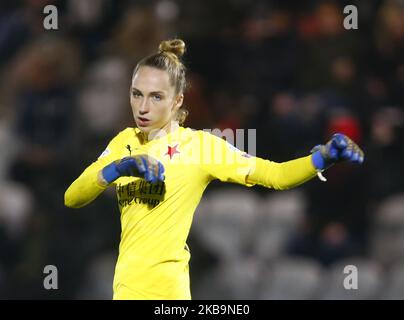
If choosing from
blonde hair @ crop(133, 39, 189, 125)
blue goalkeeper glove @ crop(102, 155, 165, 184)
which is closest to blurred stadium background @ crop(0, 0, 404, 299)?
blonde hair @ crop(133, 39, 189, 125)

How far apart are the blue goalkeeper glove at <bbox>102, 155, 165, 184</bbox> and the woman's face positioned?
270mm

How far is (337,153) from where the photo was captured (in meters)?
3.30

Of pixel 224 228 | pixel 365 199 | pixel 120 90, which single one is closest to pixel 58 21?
pixel 120 90

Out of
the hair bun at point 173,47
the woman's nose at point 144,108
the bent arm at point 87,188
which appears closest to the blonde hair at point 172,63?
the hair bun at point 173,47

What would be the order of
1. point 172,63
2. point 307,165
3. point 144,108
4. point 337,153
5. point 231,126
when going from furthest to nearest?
point 231,126 → point 172,63 → point 144,108 → point 307,165 → point 337,153

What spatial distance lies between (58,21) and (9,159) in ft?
3.94

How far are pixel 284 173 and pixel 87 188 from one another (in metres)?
0.80

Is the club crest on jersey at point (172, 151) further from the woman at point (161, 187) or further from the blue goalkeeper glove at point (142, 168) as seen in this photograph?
the blue goalkeeper glove at point (142, 168)

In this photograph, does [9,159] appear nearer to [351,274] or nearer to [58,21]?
[58,21]

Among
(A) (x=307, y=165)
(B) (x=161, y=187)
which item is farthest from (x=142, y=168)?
(A) (x=307, y=165)

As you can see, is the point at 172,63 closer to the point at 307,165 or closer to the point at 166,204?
the point at 166,204

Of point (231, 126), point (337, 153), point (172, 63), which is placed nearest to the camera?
point (337, 153)

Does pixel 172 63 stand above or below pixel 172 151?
above

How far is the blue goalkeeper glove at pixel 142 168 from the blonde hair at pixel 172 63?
0.48m
